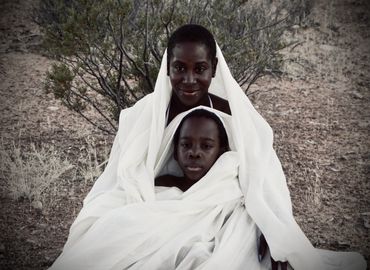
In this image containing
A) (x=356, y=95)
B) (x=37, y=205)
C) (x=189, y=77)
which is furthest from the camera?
(x=356, y=95)

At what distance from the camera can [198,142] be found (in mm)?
2844

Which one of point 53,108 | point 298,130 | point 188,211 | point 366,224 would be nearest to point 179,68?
point 188,211

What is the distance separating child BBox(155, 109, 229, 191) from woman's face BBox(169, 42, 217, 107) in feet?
0.64

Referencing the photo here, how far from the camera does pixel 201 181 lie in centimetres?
277

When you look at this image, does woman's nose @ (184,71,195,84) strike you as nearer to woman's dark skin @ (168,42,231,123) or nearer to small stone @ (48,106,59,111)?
woman's dark skin @ (168,42,231,123)

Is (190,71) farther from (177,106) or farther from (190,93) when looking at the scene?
(177,106)

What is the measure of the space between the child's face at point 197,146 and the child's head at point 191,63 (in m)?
0.26

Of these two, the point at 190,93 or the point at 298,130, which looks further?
the point at 298,130

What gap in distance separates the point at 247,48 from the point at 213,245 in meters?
3.36

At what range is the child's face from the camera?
284 cm

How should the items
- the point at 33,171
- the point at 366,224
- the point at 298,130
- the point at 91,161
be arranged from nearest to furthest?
1. the point at 366,224
2. the point at 33,171
3. the point at 91,161
4. the point at 298,130

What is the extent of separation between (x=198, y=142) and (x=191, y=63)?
537 millimetres

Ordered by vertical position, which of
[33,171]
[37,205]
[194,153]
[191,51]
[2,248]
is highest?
[191,51]

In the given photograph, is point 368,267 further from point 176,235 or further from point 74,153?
point 74,153
